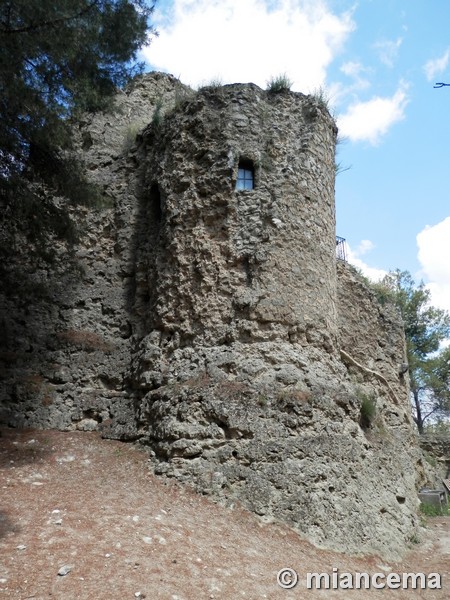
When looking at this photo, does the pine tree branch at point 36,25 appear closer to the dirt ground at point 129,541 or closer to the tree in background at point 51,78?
the tree in background at point 51,78

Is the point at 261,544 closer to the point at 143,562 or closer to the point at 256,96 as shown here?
the point at 143,562

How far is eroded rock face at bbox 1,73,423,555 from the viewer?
829 cm

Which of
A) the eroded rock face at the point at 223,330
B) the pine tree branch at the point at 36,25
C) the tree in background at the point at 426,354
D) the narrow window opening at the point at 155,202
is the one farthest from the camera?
the tree in background at the point at 426,354

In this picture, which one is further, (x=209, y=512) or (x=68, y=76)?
(x=68, y=76)

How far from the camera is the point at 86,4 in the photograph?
8.38 m

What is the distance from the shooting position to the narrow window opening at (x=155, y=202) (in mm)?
11484

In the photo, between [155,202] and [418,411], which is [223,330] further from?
[418,411]

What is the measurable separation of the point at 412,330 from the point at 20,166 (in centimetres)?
2649

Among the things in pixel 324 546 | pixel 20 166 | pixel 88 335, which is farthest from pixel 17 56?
pixel 324 546

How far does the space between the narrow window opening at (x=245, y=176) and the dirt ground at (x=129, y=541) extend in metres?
5.25

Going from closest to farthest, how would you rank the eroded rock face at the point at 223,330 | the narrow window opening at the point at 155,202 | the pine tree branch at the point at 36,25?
the pine tree branch at the point at 36,25
the eroded rock face at the point at 223,330
the narrow window opening at the point at 155,202

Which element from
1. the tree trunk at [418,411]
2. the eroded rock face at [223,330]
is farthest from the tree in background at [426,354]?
the eroded rock face at [223,330]

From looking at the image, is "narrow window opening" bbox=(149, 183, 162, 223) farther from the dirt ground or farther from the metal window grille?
the dirt ground

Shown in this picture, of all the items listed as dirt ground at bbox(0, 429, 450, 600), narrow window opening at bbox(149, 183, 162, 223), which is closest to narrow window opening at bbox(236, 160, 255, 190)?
narrow window opening at bbox(149, 183, 162, 223)
